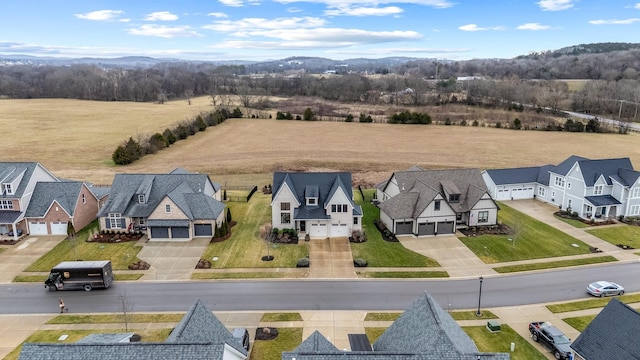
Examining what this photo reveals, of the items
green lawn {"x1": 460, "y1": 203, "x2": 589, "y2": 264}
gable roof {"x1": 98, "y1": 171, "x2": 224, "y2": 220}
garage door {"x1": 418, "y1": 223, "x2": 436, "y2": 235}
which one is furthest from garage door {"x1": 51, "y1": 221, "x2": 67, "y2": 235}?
green lawn {"x1": 460, "y1": 203, "x2": 589, "y2": 264}

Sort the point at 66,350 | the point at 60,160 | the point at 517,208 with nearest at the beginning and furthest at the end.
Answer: the point at 66,350 < the point at 517,208 < the point at 60,160

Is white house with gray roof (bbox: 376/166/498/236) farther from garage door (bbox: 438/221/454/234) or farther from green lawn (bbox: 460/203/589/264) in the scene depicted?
green lawn (bbox: 460/203/589/264)

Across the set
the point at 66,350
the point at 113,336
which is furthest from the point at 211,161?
the point at 66,350

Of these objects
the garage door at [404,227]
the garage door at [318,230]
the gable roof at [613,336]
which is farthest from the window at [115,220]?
the gable roof at [613,336]

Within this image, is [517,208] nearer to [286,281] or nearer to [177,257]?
[286,281]

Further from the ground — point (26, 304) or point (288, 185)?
point (288, 185)

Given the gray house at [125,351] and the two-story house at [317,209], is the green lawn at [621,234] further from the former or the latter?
the gray house at [125,351]
